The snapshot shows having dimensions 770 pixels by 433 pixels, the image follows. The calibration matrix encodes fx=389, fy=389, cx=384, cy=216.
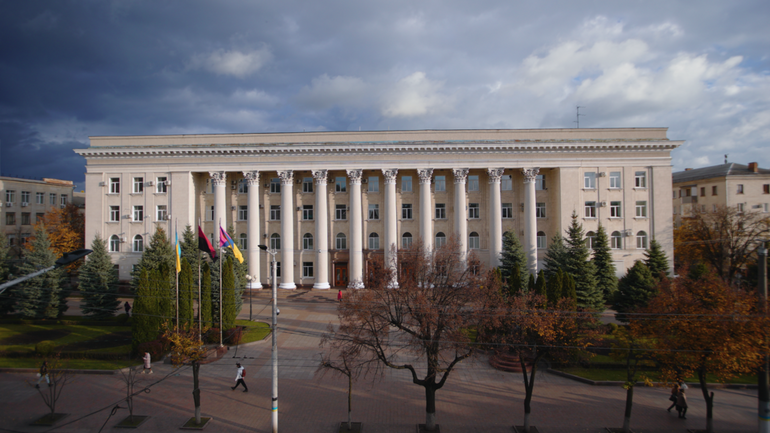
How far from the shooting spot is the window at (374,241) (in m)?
41.7

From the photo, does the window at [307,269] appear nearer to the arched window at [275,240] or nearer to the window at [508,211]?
the arched window at [275,240]

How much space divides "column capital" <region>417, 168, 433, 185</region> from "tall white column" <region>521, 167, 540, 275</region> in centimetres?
948

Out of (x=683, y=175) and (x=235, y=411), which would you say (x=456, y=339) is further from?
(x=683, y=175)

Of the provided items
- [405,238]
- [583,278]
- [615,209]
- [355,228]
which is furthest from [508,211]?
[355,228]

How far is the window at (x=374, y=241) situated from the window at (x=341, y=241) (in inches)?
102

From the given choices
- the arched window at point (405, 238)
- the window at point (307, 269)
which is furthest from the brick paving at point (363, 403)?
the arched window at point (405, 238)

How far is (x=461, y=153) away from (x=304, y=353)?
25.1m

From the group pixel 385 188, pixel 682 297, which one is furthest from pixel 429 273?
pixel 385 188

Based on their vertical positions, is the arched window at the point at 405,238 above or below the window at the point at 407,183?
below

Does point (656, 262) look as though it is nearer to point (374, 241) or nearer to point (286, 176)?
point (374, 241)

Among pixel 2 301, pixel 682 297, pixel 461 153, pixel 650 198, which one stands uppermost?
pixel 461 153

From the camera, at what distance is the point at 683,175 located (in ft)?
197

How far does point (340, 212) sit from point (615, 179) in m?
28.4

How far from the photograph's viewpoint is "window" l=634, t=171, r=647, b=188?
3912 cm
